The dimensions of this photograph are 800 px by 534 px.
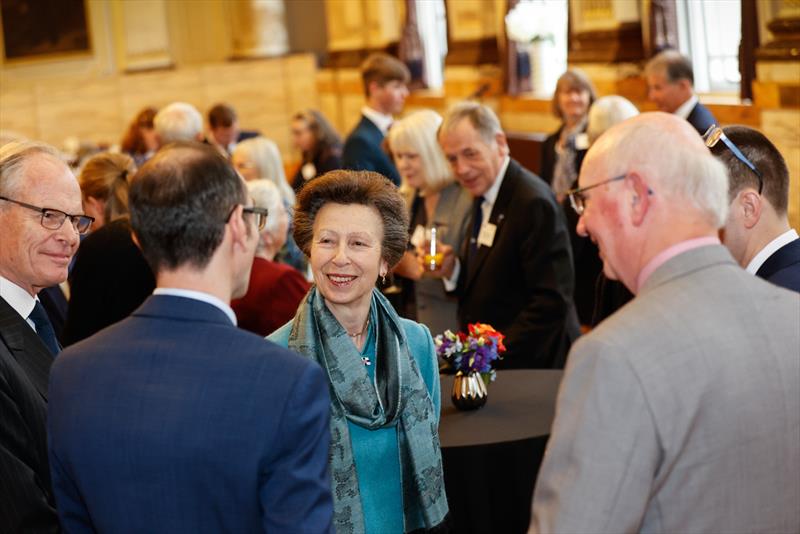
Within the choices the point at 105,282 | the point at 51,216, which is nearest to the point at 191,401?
the point at 51,216

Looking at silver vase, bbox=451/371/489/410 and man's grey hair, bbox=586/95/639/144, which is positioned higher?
man's grey hair, bbox=586/95/639/144

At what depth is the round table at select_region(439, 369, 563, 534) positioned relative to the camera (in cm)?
369

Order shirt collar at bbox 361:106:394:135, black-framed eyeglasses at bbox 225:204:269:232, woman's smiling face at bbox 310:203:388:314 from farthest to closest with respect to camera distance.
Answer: shirt collar at bbox 361:106:394:135, woman's smiling face at bbox 310:203:388:314, black-framed eyeglasses at bbox 225:204:269:232

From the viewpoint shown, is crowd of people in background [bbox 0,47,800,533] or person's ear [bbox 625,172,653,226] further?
person's ear [bbox 625,172,653,226]

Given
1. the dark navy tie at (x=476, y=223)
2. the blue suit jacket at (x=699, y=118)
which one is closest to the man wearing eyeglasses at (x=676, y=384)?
the dark navy tie at (x=476, y=223)

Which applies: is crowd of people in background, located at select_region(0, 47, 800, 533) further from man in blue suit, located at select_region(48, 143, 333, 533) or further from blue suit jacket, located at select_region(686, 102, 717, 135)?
blue suit jacket, located at select_region(686, 102, 717, 135)

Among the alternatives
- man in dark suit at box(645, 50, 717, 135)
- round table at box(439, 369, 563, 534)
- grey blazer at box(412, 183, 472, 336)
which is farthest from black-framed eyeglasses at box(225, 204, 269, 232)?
man in dark suit at box(645, 50, 717, 135)

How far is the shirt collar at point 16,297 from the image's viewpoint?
9.79 ft

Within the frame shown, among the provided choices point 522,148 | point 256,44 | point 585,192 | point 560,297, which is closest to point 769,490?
point 585,192

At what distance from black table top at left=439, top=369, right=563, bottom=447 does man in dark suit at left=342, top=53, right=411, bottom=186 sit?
3109 millimetres

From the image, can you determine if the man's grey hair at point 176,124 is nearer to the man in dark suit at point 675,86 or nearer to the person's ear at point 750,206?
the man in dark suit at point 675,86

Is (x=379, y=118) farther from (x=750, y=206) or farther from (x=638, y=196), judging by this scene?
(x=638, y=196)

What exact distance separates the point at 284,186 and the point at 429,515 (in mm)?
4290

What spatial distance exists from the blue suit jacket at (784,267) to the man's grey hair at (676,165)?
3.15 ft
